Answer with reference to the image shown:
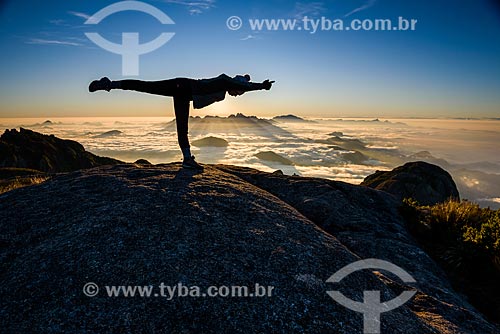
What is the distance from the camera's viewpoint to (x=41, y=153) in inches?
4345

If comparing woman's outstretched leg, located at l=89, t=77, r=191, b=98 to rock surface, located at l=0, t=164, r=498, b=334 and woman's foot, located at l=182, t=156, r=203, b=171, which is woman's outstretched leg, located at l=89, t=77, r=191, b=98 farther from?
rock surface, located at l=0, t=164, r=498, b=334

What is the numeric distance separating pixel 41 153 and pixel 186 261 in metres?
129

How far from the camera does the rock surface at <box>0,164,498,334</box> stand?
414 centimetres

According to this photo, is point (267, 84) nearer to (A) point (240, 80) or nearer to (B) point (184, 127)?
(A) point (240, 80)

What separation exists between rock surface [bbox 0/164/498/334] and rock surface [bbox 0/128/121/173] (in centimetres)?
8747

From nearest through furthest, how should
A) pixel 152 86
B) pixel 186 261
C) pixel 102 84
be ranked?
1. pixel 186 261
2. pixel 102 84
3. pixel 152 86

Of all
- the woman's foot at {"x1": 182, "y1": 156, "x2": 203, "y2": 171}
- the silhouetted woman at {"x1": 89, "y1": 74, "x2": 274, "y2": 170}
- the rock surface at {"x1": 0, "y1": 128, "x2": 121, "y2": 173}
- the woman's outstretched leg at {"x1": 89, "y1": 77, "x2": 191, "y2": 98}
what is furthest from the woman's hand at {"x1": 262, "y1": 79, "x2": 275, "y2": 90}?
the rock surface at {"x1": 0, "y1": 128, "x2": 121, "y2": 173}

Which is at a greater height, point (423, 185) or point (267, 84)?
point (267, 84)

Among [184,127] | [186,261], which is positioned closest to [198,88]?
[184,127]

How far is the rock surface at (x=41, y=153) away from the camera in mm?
96875

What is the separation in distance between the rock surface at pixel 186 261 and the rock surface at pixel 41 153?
87.5 meters

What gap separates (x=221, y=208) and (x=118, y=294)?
2.97 meters

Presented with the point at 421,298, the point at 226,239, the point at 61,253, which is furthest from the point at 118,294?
the point at 421,298

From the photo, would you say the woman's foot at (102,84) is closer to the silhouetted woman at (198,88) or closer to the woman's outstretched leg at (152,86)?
the woman's outstretched leg at (152,86)
